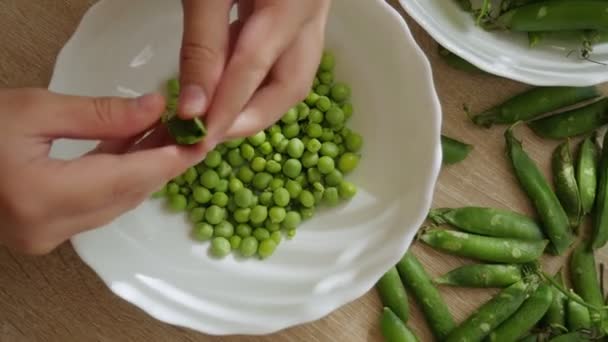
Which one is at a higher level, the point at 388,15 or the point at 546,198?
the point at 388,15

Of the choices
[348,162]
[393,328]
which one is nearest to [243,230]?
[348,162]

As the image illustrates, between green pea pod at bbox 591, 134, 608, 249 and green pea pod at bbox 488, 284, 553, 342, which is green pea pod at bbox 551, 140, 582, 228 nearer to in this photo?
green pea pod at bbox 591, 134, 608, 249

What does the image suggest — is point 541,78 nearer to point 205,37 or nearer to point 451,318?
point 451,318

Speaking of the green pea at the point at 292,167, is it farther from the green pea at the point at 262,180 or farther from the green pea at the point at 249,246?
the green pea at the point at 249,246

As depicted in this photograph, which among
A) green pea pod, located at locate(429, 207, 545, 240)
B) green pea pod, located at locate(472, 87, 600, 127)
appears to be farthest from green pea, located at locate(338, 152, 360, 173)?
green pea pod, located at locate(472, 87, 600, 127)

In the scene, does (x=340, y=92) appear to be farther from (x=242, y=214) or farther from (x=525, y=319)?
(x=525, y=319)

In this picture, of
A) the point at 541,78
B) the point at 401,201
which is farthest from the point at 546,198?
the point at 401,201
